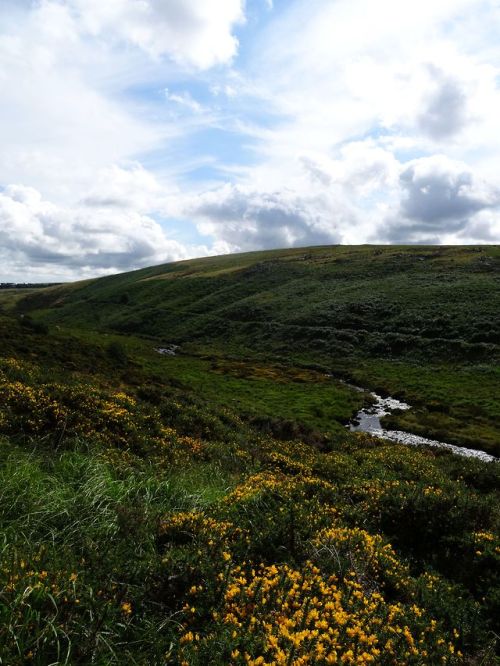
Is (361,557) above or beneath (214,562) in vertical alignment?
beneath

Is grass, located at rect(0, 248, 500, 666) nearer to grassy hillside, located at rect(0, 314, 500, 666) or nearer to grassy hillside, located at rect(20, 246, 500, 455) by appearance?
grassy hillside, located at rect(0, 314, 500, 666)

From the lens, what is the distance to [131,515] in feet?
23.5

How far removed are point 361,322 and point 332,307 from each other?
34.8ft

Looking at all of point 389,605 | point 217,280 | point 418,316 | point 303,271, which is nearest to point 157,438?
point 389,605

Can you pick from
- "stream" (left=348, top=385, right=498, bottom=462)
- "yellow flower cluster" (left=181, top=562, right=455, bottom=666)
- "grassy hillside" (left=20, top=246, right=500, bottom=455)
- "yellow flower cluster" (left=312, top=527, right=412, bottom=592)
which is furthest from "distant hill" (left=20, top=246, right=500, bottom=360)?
"yellow flower cluster" (left=181, top=562, right=455, bottom=666)

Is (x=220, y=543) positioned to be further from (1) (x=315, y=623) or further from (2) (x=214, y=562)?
(1) (x=315, y=623)

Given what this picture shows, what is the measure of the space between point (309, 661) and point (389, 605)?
201 cm

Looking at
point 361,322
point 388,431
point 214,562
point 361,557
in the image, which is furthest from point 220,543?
point 361,322

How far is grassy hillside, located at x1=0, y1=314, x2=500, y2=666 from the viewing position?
4.42 meters

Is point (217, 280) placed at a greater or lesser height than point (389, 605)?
greater

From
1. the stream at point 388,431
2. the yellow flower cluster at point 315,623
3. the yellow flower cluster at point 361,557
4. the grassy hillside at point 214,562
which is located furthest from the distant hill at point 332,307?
the yellow flower cluster at point 315,623

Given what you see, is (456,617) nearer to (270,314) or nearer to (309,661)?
(309,661)

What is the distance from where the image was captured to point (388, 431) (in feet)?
116

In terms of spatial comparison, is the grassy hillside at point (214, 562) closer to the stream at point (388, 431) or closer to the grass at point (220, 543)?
the grass at point (220, 543)
